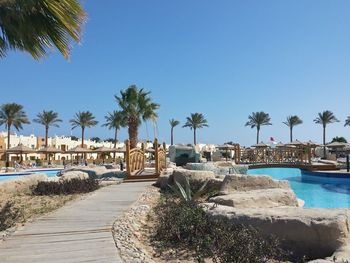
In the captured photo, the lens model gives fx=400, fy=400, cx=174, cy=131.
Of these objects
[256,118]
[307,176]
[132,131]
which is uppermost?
[256,118]

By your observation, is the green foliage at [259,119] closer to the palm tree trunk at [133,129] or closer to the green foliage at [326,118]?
the green foliage at [326,118]

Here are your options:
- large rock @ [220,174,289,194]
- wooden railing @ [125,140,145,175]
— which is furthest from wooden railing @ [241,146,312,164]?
large rock @ [220,174,289,194]

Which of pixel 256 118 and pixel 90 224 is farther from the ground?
pixel 256 118

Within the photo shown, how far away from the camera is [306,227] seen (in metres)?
6.03

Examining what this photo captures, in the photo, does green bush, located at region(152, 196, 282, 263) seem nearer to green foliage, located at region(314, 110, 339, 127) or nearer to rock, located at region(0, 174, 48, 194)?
rock, located at region(0, 174, 48, 194)

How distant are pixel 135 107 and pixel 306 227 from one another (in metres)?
27.2

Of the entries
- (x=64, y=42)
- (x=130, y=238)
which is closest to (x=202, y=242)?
(x=130, y=238)

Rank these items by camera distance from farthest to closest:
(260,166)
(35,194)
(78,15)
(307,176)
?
1. (260,166)
2. (307,176)
3. (35,194)
4. (78,15)

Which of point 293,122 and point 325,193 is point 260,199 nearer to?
point 325,193

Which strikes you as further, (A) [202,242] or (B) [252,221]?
(B) [252,221]

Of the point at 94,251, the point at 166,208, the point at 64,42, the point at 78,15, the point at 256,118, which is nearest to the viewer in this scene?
the point at 94,251

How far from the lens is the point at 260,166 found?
114 ft

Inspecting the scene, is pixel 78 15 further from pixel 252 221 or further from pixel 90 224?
pixel 252 221

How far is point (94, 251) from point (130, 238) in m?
0.91
